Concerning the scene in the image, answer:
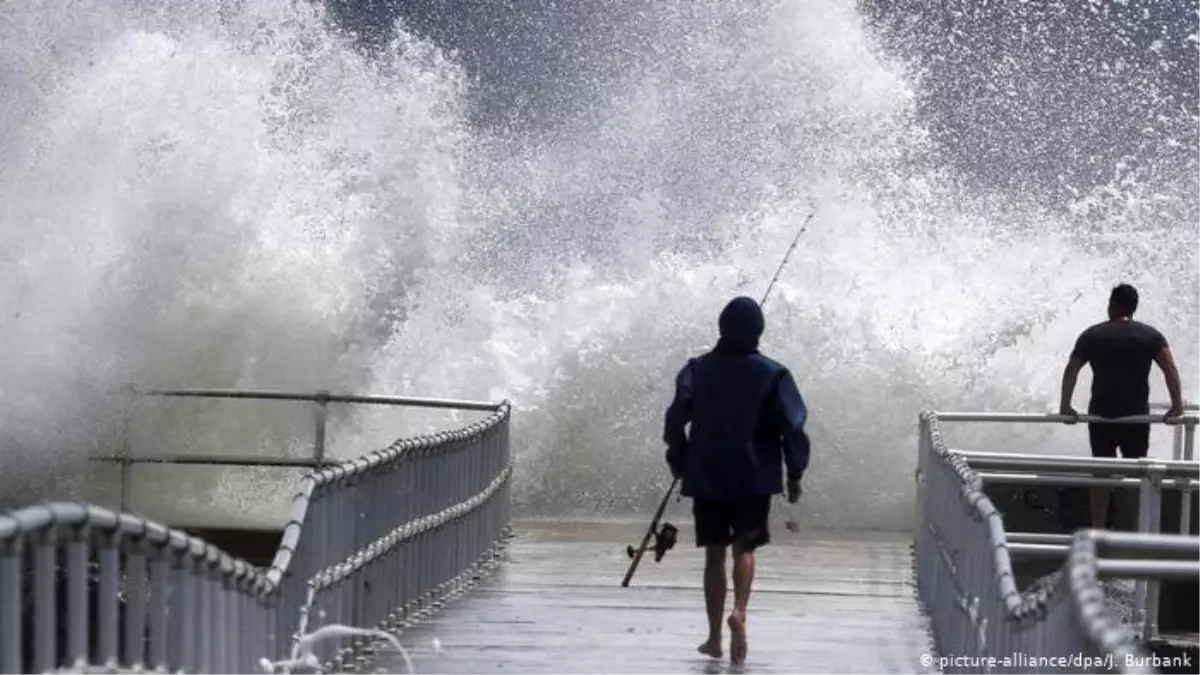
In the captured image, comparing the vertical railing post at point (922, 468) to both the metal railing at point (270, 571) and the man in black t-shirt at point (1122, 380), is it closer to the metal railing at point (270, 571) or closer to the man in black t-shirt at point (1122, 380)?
the man in black t-shirt at point (1122, 380)

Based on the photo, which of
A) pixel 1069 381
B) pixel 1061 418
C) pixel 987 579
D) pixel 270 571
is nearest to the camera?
pixel 987 579

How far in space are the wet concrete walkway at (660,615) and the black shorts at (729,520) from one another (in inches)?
20.0

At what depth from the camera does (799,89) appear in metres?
37.4

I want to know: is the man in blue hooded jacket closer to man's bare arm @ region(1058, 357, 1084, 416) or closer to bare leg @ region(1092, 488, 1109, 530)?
bare leg @ region(1092, 488, 1109, 530)

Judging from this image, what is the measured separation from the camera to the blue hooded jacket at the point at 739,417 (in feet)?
40.7

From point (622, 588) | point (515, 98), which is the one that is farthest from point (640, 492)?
point (515, 98)

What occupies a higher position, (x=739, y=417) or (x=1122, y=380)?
(x=1122, y=380)

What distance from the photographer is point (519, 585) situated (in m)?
15.6

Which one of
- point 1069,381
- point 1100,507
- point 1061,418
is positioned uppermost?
point 1069,381

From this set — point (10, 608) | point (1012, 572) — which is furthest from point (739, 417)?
point (10, 608)

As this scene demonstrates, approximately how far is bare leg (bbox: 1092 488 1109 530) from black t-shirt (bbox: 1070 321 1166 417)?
4.82ft

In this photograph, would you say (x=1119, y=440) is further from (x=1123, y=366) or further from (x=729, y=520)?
(x=729, y=520)

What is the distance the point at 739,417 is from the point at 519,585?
11.6ft

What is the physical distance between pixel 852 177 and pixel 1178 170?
231 inches
